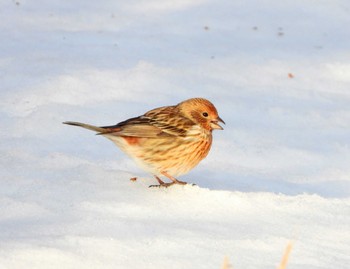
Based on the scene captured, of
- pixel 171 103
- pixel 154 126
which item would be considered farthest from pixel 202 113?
pixel 171 103

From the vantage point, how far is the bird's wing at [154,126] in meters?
6.65

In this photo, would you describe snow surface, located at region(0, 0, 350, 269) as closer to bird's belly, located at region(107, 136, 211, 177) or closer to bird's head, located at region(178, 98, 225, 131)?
bird's belly, located at region(107, 136, 211, 177)

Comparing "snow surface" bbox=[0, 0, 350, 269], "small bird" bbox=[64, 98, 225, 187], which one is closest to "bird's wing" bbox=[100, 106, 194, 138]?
"small bird" bbox=[64, 98, 225, 187]

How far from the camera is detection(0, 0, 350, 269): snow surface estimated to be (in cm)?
541

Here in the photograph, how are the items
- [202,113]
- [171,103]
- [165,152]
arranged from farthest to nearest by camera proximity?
[171,103] → [202,113] → [165,152]

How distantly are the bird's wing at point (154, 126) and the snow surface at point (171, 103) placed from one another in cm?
28

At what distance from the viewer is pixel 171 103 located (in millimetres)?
8883

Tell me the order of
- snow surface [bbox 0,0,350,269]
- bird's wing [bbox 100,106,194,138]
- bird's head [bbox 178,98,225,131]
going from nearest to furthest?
1. snow surface [bbox 0,0,350,269]
2. bird's wing [bbox 100,106,194,138]
3. bird's head [bbox 178,98,225,131]

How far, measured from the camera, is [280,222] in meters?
6.04

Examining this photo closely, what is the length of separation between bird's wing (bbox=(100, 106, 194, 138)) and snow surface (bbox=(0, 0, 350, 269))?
283mm

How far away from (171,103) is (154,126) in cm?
215

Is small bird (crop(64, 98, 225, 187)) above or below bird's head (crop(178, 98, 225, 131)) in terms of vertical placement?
below

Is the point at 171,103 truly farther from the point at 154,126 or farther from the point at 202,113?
the point at 154,126

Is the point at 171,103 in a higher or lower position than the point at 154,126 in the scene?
lower
